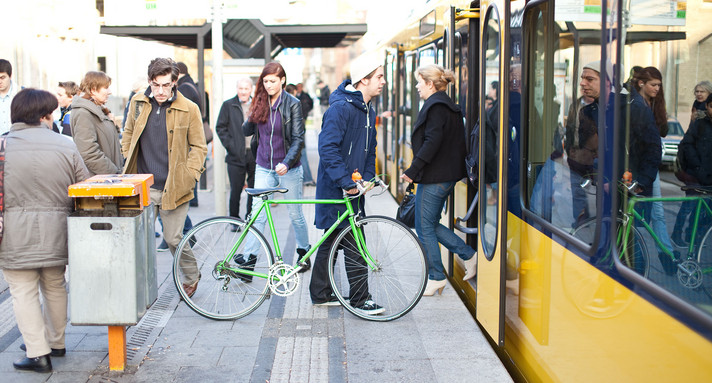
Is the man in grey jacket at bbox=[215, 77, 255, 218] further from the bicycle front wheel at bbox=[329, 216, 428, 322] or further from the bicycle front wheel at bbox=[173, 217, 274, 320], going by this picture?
the bicycle front wheel at bbox=[329, 216, 428, 322]

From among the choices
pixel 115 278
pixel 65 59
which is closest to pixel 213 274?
pixel 115 278

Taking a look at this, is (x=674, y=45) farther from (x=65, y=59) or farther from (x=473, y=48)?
(x=65, y=59)

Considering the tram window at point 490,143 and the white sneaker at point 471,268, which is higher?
the tram window at point 490,143

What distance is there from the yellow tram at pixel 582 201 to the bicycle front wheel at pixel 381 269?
1.41 feet

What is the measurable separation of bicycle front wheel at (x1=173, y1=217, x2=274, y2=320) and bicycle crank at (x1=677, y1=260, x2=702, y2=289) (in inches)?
115

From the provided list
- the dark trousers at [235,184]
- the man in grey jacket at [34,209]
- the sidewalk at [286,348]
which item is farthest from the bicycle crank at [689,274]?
the dark trousers at [235,184]

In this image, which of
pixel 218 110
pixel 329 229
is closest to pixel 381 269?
pixel 329 229

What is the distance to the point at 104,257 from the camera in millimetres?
4156

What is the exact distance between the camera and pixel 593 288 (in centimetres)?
319

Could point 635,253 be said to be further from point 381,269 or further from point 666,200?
point 381,269

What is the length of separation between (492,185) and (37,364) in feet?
8.78

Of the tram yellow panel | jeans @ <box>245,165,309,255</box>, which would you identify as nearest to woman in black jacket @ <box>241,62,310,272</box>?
jeans @ <box>245,165,309,255</box>

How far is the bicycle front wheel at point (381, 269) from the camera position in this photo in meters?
5.12

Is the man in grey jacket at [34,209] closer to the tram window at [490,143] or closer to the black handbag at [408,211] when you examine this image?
the tram window at [490,143]
